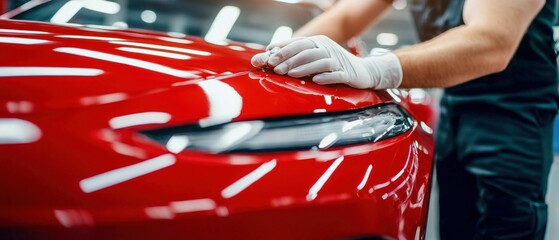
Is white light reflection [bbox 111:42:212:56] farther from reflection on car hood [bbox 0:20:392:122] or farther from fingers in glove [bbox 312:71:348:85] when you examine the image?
fingers in glove [bbox 312:71:348:85]

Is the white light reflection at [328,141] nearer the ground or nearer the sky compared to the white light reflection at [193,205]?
nearer the ground

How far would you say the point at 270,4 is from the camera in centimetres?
212

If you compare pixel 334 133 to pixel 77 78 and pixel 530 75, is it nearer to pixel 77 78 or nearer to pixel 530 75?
pixel 77 78

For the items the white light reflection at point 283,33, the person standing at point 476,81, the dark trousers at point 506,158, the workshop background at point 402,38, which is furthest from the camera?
the workshop background at point 402,38

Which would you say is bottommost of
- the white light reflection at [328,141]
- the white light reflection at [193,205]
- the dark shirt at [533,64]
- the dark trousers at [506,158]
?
the dark trousers at [506,158]

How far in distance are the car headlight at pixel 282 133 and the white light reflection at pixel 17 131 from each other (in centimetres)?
15

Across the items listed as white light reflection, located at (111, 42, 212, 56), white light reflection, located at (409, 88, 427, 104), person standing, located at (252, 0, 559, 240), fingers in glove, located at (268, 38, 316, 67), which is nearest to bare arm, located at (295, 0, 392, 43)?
person standing, located at (252, 0, 559, 240)

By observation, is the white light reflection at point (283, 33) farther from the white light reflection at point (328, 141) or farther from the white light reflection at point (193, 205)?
the white light reflection at point (193, 205)

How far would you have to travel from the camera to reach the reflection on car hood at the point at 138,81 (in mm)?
715

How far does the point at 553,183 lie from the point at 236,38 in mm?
3315

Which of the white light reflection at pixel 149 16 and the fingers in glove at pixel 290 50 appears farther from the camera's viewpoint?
the white light reflection at pixel 149 16

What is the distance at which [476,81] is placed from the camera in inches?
61.7

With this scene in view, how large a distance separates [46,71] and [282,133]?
1.30 ft

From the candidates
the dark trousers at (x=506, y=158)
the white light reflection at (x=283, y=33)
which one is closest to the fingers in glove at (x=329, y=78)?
the dark trousers at (x=506, y=158)
